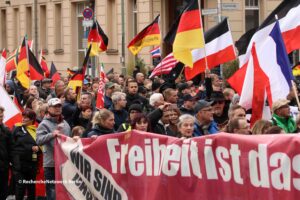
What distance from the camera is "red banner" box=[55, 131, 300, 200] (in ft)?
24.0

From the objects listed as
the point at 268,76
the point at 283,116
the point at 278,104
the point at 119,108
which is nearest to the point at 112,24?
the point at 119,108

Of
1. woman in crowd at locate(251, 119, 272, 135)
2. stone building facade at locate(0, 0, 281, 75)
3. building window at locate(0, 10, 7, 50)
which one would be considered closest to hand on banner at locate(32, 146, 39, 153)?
woman in crowd at locate(251, 119, 272, 135)

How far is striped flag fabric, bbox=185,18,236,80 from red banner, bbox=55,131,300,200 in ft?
13.1

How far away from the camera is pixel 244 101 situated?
Answer: 10.8 metres

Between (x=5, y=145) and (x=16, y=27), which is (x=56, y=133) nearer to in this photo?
(x=5, y=145)

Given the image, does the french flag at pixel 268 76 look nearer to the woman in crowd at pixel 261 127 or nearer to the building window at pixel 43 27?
the woman in crowd at pixel 261 127

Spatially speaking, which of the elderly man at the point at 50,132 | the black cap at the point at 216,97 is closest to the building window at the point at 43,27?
the black cap at the point at 216,97

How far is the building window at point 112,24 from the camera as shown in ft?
127

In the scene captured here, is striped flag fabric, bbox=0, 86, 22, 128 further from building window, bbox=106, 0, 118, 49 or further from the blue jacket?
building window, bbox=106, 0, 118, 49

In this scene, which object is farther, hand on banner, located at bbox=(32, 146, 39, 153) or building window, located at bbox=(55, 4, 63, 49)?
building window, located at bbox=(55, 4, 63, 49)

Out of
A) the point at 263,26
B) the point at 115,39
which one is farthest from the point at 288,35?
the point at 115,39

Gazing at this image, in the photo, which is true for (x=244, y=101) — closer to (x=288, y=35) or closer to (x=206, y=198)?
(x=288, y=35)

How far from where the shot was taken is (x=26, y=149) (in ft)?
41.0

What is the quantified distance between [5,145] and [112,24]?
27.5 m
